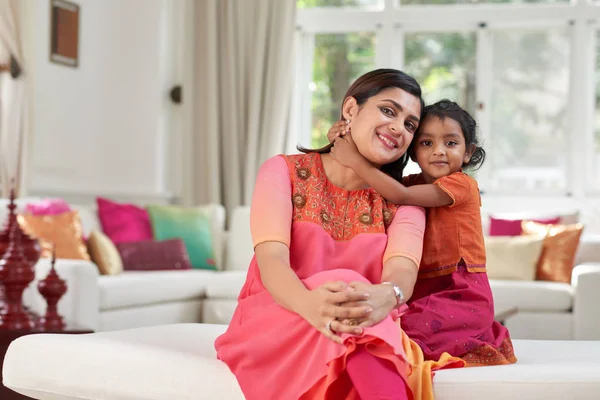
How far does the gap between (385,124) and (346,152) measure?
4.8 inches

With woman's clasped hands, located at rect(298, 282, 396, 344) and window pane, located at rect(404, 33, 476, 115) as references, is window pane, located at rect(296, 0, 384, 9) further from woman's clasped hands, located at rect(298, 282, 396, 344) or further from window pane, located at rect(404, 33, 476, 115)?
woman's clasped hands, located at rect(298, 282, 396, 344)

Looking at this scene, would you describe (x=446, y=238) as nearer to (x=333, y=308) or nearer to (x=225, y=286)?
(x=333, y=308)

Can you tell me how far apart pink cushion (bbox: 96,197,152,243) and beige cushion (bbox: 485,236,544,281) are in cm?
222

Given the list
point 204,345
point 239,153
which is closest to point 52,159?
point 239,153

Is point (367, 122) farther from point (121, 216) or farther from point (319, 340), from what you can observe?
point (121, 216)

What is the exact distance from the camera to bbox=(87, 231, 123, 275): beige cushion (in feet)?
16.7

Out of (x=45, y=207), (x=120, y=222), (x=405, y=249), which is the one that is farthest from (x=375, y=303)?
(x=120, y=222)

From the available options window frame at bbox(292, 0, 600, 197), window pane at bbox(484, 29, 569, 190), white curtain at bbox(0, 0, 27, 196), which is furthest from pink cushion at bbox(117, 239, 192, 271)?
window pane at bbox(484, 29, 569, 190)

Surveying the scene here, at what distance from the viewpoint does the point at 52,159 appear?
6215 mm

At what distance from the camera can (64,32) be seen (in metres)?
6.32

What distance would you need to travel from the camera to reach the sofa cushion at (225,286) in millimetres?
5246

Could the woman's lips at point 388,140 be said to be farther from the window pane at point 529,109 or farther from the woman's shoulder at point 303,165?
the window pane at point 529,109

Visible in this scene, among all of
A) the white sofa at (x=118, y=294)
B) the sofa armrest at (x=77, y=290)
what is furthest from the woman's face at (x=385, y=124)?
the sofa armrest at (x=77, y=290)

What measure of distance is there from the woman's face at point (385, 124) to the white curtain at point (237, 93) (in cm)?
517
